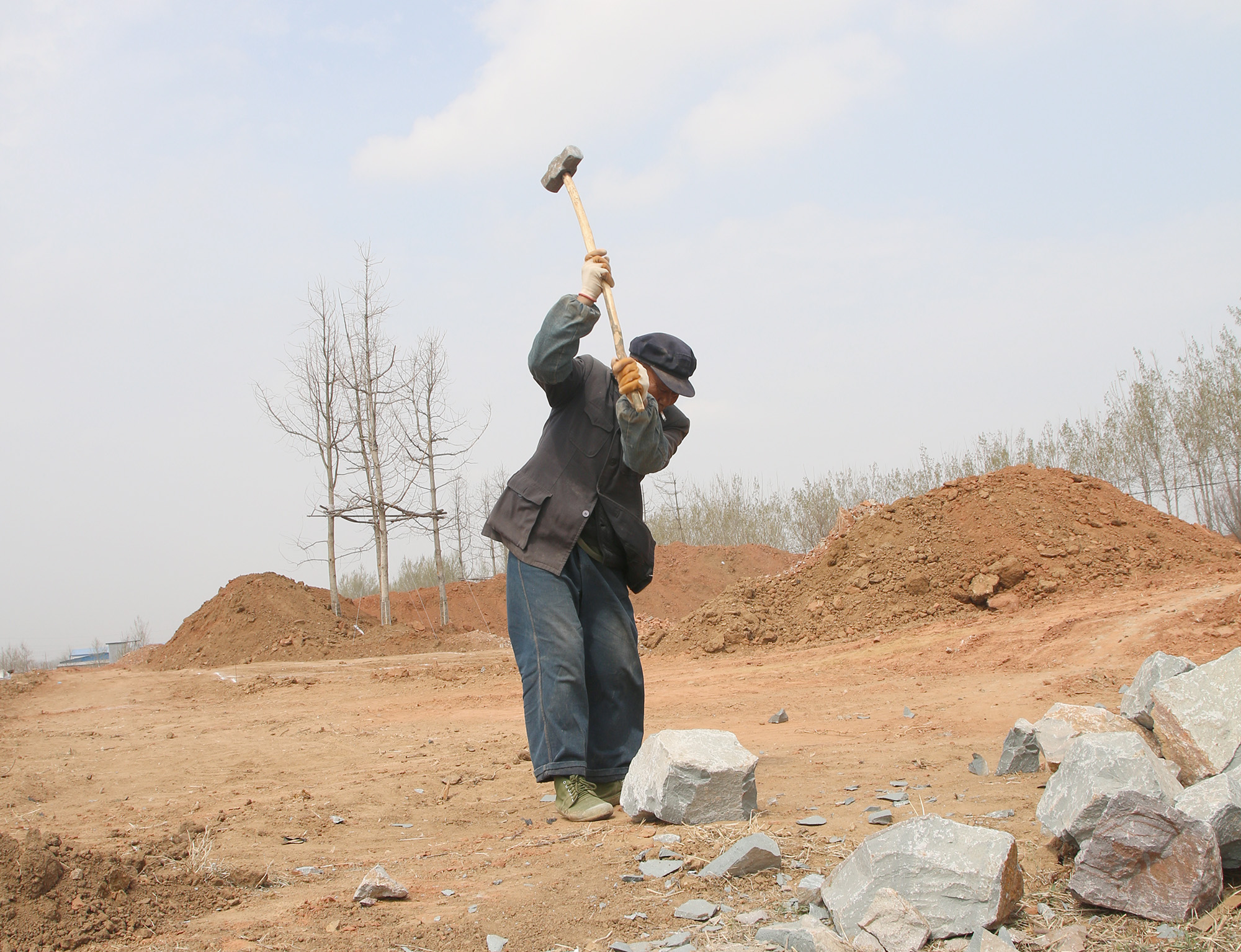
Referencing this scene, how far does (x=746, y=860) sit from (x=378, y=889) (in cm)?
95

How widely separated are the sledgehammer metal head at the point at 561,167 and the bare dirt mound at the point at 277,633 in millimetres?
11377

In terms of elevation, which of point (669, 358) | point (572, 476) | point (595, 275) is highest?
point (595, 275)

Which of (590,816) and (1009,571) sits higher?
(1009,571)

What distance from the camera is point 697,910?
80.4 inches

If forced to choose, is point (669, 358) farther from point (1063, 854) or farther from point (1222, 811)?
Result: point (1222, 811)

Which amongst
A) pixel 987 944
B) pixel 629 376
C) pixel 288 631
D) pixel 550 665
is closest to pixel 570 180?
pixel 629 376

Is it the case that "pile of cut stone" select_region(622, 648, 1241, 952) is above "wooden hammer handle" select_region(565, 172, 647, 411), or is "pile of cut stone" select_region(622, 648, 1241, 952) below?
below

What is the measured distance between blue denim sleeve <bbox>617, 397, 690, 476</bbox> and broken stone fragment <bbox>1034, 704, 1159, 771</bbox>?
163 centimetres

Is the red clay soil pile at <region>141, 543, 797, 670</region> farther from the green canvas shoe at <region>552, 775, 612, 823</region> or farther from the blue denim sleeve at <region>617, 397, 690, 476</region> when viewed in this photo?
the blue denim sleeve at <region>617, 397, 690, 476</region>

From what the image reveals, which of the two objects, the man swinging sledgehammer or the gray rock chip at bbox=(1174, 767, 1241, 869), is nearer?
the gray rock chip at bbox=(1174, 767, 1241, 869)

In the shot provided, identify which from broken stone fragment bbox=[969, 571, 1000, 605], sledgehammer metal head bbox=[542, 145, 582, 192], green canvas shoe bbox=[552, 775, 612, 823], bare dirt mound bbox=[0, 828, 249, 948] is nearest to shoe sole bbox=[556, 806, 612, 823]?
green canvas shoe bbox=[552, 775, 612, 823]

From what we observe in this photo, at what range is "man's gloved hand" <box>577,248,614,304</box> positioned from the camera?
3.31m

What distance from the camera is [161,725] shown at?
7.56m

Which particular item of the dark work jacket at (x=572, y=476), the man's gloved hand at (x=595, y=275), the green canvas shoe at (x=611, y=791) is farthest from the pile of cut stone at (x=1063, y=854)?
the man's gloved hand at (x=595, y=275)
